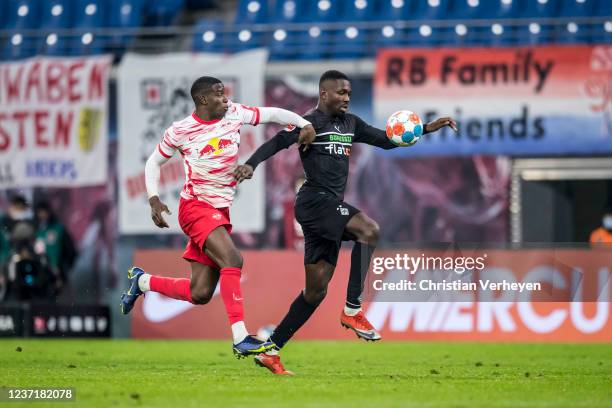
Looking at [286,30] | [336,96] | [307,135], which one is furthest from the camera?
[286,30]

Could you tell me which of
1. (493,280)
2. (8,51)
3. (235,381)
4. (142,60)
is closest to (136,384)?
(235,381)

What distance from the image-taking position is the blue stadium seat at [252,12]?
18.3m

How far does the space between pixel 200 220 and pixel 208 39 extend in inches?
362

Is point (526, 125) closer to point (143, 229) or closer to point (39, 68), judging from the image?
point (143, 229)

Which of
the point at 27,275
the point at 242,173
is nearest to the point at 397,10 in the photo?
the point at 27,275

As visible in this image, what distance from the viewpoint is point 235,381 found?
8.58 meters

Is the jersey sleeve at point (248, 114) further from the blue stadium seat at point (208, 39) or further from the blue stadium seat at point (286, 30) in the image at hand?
the blue stadium seat at point (208, 39)

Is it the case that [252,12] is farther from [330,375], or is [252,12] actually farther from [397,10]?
[330,375]

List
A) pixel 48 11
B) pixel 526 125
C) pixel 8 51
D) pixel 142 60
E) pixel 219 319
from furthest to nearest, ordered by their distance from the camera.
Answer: pixel 48 11 → pixel 8 51 → pixel 142 60 → pixel 526 125 → pixel 219 319

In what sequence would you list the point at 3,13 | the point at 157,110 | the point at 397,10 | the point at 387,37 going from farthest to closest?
the point at 3,13
the point at 397,10
the point at 387,37
the point at 157,110

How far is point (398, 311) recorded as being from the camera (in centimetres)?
1438

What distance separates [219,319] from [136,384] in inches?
256

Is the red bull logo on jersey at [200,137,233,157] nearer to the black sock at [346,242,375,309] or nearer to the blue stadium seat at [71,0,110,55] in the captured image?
the black sock at [346,242,375,309]

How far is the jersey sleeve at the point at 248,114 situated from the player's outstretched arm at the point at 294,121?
4cm
